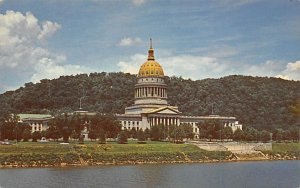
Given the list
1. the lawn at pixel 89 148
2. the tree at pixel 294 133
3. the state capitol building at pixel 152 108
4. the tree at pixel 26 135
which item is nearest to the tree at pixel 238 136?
the tree at pixel 294 133

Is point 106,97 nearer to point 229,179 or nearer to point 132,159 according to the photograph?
point 132,159

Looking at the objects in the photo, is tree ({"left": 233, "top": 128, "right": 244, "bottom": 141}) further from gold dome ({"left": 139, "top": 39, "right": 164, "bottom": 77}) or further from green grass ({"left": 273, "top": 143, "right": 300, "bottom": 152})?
gold dome ({"left": 139, "top": 39, "right": 164, "bottom": 77})

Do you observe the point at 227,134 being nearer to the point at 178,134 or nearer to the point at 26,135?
the point at 178,134

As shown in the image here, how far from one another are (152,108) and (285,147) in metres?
30.5

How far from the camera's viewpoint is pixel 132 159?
63.9 m

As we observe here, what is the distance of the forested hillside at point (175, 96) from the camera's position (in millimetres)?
110088

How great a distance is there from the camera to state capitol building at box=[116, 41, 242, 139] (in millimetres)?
104250

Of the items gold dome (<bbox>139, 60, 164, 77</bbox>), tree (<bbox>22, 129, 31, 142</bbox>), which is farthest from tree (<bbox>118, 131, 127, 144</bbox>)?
gold dome (<bbox>139, 60, 164, 77</bbox>)

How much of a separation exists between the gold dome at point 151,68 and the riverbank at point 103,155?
118 ft

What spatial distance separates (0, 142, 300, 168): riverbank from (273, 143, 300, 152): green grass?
3452mm

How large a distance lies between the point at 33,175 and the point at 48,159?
457 inches

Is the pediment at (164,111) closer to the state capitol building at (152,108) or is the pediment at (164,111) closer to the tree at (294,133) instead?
the state capitol building at (152,108)

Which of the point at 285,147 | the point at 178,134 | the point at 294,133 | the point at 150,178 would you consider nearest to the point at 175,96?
the point at 294,133

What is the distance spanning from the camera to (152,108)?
106 m
